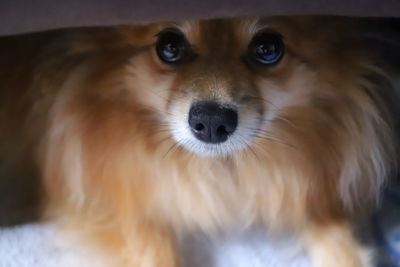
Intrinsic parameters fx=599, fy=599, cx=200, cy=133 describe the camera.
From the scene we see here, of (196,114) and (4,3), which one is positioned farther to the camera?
(196,114)

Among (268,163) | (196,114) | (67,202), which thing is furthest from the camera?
(67,202)

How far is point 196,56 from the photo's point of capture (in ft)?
4.15

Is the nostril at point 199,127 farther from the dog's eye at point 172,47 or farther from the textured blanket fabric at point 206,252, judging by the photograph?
the textured blanket fabric at point 206,252

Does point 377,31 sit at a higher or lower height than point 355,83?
higher

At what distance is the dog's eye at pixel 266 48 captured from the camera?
125cm

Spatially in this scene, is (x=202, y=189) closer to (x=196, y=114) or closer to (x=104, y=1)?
(x=196, y=114)

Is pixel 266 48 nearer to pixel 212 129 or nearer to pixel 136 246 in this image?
pixel 212 129

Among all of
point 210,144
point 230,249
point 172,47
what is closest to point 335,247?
point 230,249

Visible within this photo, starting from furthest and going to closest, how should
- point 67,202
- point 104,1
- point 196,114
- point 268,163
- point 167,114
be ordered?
point 67,202 < point 268,163 < point 167,114 < point 196,114 < point 104,1

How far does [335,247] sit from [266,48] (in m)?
0.50

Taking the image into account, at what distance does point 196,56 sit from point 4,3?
40 centimetres

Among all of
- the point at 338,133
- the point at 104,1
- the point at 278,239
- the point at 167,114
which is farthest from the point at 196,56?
the point at 278,239

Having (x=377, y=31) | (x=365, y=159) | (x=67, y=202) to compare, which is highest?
(x=377, y=31)

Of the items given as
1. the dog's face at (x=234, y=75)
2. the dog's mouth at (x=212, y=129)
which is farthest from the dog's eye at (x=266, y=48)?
the dog's mouth at (x=212, y=129)
